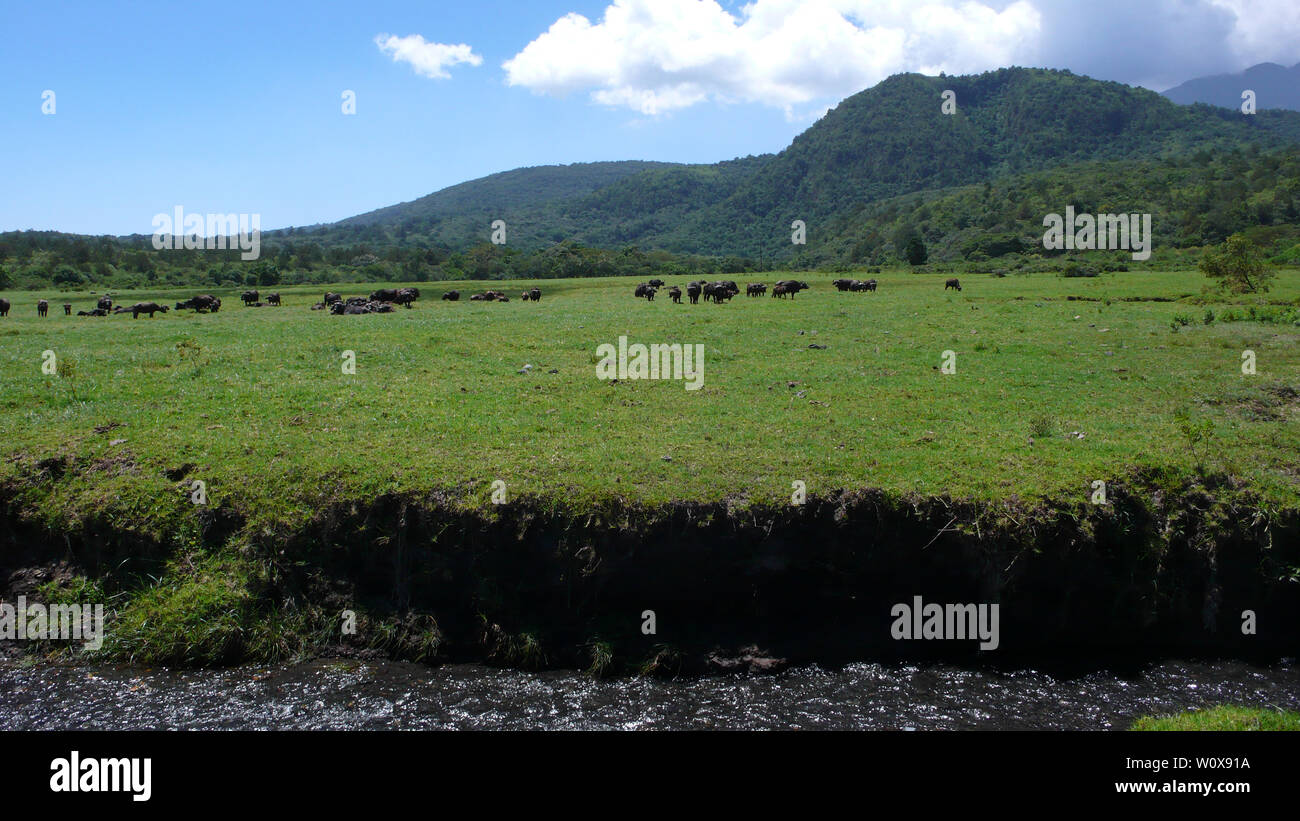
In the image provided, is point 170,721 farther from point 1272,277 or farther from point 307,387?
point 1272,277

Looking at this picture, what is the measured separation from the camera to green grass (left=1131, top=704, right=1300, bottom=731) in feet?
26.9

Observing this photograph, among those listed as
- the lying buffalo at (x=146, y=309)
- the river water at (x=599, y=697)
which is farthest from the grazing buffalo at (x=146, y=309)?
the river water at (x=599, y=697)

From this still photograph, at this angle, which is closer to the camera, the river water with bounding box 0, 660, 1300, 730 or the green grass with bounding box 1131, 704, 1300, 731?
the green grass with bounding box 1131, 704, 1300, 731

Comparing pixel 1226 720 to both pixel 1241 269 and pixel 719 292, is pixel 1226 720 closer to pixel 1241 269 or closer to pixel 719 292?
pixel 719 292

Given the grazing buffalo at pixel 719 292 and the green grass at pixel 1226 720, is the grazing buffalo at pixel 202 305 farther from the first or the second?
the green grass at pixel 1226 720

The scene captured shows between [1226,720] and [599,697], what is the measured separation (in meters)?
6.99

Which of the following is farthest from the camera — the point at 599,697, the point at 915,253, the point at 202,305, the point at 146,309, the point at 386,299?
the point at 915,253

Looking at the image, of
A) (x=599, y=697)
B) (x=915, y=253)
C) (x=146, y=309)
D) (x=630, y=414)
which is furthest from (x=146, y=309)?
(x=915, y=253)

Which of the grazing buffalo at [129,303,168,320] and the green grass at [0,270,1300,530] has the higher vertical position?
the grazing buffalo at [129,303,168,320]

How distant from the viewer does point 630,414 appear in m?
14.5

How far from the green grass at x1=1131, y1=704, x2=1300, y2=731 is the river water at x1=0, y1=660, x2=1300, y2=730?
0.33 metres

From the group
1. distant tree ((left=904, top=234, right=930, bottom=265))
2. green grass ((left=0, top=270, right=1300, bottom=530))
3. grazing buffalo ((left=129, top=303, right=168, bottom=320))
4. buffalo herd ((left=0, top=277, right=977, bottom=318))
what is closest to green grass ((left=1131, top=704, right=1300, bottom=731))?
green grass ((left=0, top=270, right=1300, bottom=530))

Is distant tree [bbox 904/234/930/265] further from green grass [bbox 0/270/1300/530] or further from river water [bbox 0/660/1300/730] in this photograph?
river water [bbox 0/660/1300/730]

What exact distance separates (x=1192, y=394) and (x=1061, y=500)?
772cm
